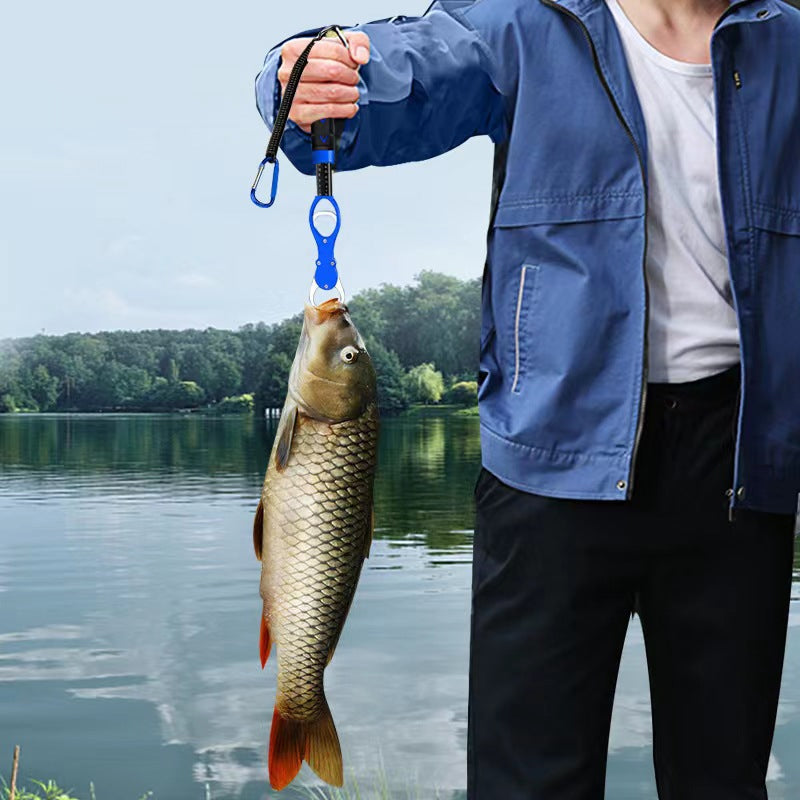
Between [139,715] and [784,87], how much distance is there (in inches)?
759

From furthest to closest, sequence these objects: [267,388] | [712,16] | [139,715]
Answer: [267,388]
[139,715]
[712,16]

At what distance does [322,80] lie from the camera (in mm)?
1522

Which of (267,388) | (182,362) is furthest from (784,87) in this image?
(182,362)

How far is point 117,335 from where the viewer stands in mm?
50219

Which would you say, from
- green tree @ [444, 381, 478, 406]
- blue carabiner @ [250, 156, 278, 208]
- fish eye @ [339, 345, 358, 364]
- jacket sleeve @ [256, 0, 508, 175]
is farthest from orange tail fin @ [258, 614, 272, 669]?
green tree @ [444, 381, 478, 406]

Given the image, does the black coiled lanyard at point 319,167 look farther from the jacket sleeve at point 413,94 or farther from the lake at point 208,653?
the lake at point 208,653

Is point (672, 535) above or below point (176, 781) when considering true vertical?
above

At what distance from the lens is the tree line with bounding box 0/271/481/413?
139 feet

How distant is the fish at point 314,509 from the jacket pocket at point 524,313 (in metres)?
0.30

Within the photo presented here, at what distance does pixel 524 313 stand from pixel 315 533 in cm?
44

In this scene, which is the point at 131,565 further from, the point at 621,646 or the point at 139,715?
the point at 621,646

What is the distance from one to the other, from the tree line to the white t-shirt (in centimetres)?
3589

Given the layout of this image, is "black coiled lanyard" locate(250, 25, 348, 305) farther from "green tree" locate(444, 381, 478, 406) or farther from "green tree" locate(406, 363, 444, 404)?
"green tree" locate(406, 363, 444, 404)

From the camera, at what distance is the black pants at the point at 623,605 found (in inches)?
65.7
